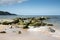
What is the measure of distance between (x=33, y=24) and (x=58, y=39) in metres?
11.1

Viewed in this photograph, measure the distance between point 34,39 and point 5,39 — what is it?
2132 millimetres

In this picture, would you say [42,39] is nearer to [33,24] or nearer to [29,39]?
[29,39]

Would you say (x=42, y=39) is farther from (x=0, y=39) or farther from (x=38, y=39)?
(x=0, y=39)

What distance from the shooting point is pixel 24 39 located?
12266 millimetres

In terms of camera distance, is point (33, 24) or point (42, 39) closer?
point (42, 39)

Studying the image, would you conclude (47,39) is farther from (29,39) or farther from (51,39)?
(29,39)

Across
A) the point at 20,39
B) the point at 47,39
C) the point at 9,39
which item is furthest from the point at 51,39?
the point at 9,39

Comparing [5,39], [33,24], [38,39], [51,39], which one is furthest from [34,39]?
[33,24]

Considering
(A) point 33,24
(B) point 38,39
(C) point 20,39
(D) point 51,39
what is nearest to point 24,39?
(C) point 20,39

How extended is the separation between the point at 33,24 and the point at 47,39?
A: 11130 millimetres

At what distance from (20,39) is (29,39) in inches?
26.1

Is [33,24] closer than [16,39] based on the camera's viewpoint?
No

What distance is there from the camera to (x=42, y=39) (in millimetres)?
12453

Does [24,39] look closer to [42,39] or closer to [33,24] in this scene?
[42,39]
